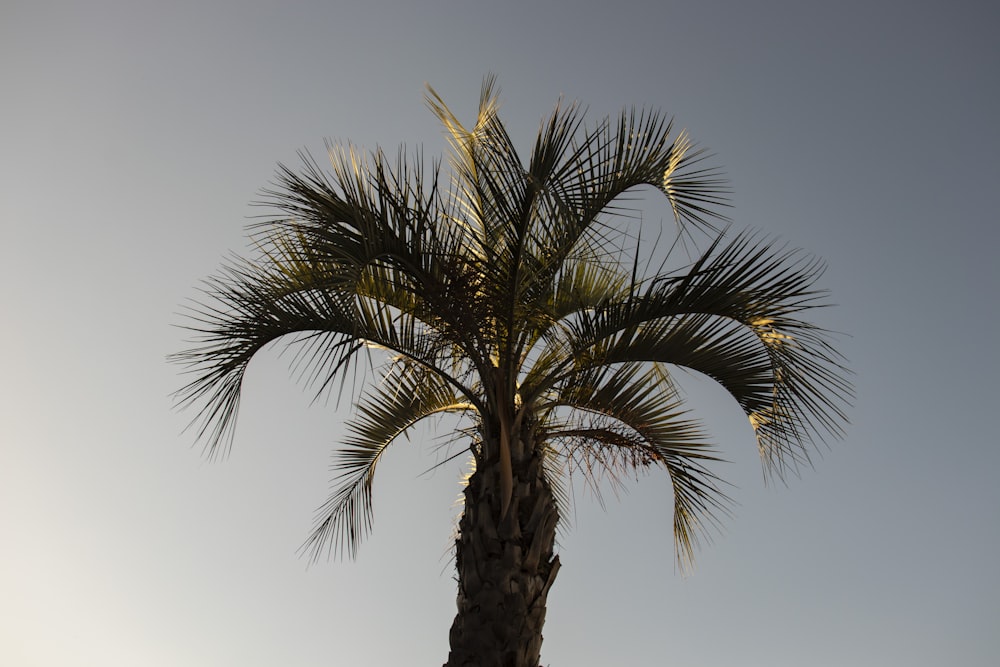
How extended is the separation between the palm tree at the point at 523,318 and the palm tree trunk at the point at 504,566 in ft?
0.04

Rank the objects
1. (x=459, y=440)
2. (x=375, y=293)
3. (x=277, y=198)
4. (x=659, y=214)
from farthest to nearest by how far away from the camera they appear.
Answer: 1. (x=659, y=214)
2. (x=459, y=440)
3. (x=375, y=293)
4. (x=277, y=198)

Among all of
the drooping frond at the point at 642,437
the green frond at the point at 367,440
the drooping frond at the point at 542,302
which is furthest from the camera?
the green frond at the point at 367,440

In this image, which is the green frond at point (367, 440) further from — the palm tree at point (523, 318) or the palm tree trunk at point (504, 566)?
the palm tree trunk at point (504, 566)

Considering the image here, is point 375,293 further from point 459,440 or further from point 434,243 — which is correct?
point 459,440

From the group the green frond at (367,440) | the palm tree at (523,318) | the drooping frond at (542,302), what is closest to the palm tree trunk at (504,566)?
the palm tree at (523,318)

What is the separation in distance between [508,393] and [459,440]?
1113 millimetres

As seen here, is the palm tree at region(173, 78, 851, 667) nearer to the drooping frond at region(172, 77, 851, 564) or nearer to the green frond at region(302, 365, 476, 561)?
the drooping frond at region(172, 77, 851, 564)

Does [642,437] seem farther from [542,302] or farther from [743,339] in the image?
[542,302]

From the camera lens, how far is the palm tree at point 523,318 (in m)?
5.62

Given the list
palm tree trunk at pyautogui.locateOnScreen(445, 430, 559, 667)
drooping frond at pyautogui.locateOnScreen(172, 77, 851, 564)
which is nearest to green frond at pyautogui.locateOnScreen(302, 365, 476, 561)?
drooping frond at pyautogui.locateOnScreen(172, 77, 851, 564)

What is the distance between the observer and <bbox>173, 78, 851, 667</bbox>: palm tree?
562 centimetres

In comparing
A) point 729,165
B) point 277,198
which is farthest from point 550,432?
point 729,165

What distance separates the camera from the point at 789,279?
5.69m

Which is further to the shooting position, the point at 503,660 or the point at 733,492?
the point at 733,492
